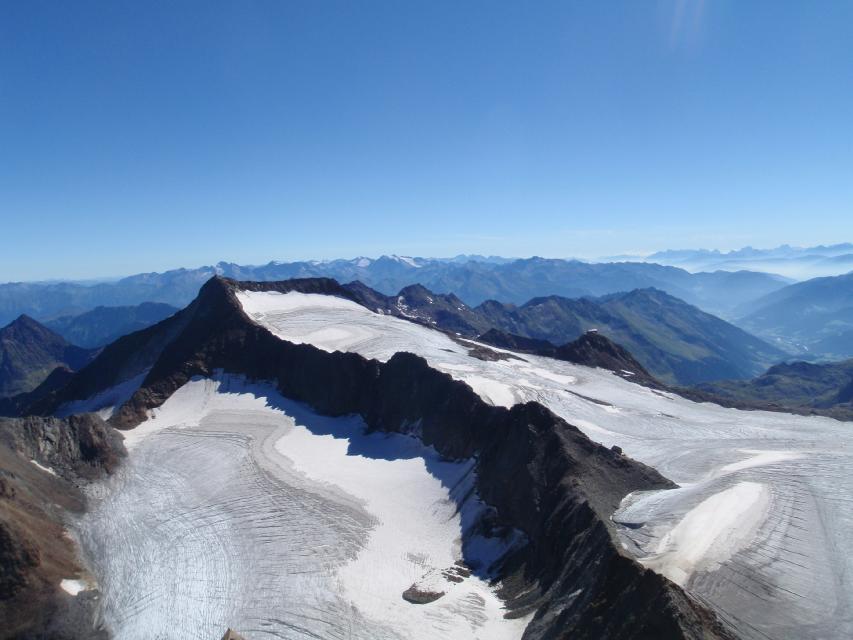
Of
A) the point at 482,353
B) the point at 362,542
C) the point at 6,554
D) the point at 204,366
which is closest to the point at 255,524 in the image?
the point at 362,542

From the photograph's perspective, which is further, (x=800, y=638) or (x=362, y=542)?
(x=362, y=542)

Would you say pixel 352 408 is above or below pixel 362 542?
above

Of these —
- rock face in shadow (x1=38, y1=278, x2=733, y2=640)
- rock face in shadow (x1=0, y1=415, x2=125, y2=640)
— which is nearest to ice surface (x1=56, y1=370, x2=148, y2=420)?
rock face in shadow (x1=38, y1=278, x2=733, y2=640)

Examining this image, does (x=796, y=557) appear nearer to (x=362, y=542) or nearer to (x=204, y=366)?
(x=362, y=542)

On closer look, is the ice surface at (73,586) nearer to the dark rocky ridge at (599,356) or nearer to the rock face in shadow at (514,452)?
the rock face in shadow at (514,452)

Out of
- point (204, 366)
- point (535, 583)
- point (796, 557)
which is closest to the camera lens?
point (796, 557)

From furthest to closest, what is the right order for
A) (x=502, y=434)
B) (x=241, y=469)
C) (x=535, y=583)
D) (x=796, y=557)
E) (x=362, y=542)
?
(x=241, y=469) → (x=502, y=434) → (x=362, y=542) → (x=535, y=583) → (x=796, y=557)

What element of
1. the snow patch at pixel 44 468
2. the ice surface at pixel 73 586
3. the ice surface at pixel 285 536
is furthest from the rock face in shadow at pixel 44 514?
the ice surface at pixel 285 536

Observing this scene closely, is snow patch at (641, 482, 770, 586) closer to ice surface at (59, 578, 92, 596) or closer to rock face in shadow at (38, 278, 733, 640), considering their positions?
rock face in shadow at (38, 278, 733, 640)

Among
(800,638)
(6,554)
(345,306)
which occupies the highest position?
(345,306)
